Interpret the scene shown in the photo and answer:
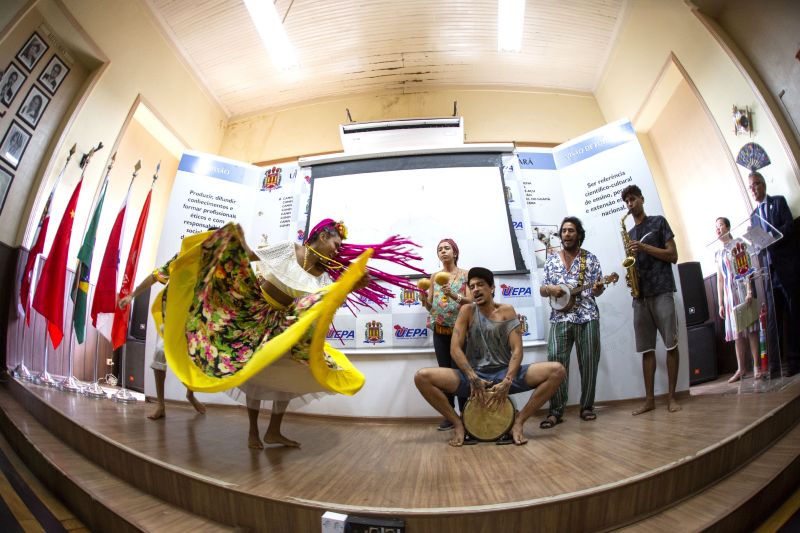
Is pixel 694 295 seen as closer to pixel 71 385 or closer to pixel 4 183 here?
pixel 4 183

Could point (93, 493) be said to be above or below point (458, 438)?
above

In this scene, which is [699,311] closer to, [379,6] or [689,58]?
[689,58]

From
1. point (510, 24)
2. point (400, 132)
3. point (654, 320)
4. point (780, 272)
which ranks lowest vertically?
point (654, 320)

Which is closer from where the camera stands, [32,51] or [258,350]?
[258,350]

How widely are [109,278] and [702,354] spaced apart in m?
6.64

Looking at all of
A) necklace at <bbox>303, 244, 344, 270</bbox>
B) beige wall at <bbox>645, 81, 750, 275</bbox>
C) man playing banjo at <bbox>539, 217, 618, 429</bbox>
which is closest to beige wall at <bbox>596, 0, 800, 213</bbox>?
beige wall at <bbox>645, 81, 750, 275</bbox>

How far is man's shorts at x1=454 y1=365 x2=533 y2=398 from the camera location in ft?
6.27

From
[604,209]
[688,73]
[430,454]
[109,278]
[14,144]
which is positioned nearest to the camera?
[430,454]

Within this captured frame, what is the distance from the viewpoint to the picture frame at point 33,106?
2072mm

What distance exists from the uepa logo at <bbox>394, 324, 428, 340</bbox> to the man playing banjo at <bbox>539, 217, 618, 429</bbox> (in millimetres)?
1081

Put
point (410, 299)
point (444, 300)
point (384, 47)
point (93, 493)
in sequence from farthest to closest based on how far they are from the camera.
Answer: point (384, 47), point (410, 299), point (444, 300), point (93, 493)

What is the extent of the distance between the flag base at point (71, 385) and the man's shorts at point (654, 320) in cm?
521

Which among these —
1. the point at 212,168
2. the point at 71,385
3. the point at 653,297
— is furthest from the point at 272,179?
the point at 653,297

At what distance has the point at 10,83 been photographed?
197 centimetres
